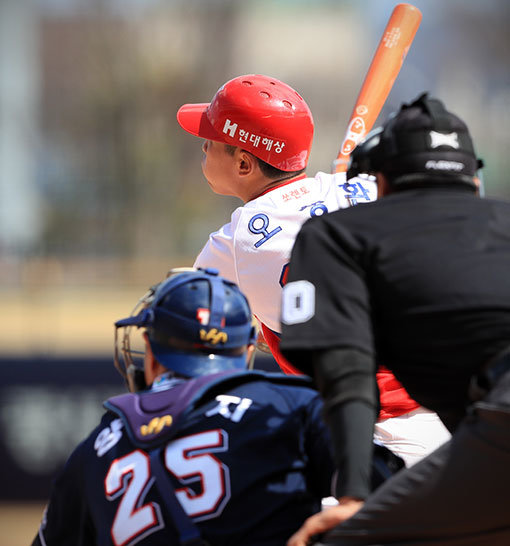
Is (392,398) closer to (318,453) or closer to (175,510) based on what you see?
(318,453)

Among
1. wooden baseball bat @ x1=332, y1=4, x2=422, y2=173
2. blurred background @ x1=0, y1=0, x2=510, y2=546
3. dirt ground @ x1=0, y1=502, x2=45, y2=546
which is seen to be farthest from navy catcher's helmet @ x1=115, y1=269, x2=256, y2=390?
blurred background @ x1=0, y1=0, x2=510, y2=546

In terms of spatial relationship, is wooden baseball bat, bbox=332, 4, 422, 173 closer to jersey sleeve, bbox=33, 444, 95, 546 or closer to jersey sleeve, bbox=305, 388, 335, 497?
jersey sleeve, bbox=305, 388, 335, 497

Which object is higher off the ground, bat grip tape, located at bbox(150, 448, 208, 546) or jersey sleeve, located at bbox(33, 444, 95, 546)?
bat grip tape, located at bbox(150, 448, 208, 546)

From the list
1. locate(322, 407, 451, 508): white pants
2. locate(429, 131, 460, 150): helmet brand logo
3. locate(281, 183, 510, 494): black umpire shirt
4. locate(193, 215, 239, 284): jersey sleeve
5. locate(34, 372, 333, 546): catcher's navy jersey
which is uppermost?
locate(429, 131, 460, 150): helmet brand logo

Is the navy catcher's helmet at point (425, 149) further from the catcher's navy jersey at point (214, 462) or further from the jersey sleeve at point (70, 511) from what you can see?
the jersey sleeve at point (70, 511)

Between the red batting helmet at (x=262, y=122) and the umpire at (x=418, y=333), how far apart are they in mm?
1245

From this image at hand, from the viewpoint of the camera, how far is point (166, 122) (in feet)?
116

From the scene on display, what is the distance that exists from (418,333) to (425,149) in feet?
1.51

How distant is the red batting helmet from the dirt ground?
4.55 metres

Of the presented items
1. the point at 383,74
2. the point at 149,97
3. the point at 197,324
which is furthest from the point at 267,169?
the point at 149,97

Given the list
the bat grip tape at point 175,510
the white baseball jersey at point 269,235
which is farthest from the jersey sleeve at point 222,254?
the bat grip tape at point 175,510

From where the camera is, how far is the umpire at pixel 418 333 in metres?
1.87

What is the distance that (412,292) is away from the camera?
6.60 feet

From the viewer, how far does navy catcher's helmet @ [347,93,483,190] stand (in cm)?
217
